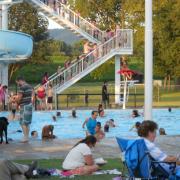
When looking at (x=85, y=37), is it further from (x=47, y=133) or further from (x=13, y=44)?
(x=13, y=44)

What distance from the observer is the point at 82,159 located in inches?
451

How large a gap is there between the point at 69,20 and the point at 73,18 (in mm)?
380

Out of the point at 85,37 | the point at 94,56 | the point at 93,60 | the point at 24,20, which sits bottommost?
the point at 93,60

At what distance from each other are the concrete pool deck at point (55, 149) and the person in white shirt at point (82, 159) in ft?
10.8

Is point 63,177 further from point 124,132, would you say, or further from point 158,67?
point 158,67

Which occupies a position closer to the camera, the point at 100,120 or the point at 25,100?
the point at 25,100

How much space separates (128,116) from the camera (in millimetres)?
32875

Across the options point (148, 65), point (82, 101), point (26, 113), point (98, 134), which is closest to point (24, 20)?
point (82, 101)

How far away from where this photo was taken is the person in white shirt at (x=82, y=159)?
446 inches

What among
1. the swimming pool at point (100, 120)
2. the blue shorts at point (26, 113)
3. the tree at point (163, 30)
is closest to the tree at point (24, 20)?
the tree at point (163, 30)

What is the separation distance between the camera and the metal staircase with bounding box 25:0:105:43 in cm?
4297

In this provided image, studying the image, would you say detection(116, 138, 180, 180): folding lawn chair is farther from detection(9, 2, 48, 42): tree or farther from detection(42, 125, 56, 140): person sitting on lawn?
detection(9, 2, 48, 42): tree

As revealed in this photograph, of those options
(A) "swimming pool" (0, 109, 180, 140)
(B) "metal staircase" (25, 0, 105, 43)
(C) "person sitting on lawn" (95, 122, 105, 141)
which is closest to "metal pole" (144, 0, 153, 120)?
(C) "person sitting on lawn" (95, 122, 105, 141)

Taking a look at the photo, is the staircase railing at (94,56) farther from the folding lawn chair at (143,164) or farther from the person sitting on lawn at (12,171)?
the folding lawn chair at (143,164)
